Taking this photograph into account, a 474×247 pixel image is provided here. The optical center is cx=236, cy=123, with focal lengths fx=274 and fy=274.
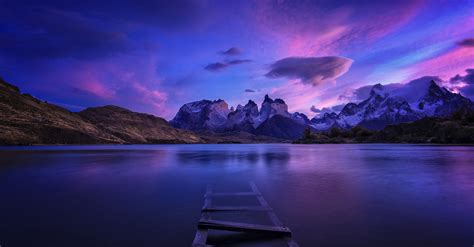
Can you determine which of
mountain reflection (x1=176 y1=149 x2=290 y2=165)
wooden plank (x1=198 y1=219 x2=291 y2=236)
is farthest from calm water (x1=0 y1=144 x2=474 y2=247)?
mountain reflection (x1=176 y1=149 x2=290 y2=165)

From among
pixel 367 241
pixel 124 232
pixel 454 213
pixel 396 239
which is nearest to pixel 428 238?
pixel 396 239

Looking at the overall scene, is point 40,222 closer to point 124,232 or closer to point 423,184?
point 124,232

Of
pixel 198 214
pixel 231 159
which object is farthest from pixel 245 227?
pixel 231 159

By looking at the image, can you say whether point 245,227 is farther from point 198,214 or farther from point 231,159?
point 231,159

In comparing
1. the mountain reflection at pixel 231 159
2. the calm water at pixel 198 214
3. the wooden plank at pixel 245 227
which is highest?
the wooden plank at pixel 245 227

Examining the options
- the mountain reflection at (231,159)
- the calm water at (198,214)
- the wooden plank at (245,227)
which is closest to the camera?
the wooden plank at (245,227)

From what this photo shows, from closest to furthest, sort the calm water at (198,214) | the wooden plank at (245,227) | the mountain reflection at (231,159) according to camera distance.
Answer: the wooden plank at (245,227) < the calm water at (198,214) < the mountain reflection at (231,159)

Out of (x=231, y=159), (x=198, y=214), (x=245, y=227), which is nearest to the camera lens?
(x=245, y=227)

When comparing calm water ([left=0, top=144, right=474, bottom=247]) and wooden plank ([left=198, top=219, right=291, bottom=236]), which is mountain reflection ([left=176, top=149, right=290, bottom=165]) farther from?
wooden plank ([left=198, top=219, right=291, bottom=236])

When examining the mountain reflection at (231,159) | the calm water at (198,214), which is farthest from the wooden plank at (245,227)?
the mountain reflection at (231,159)

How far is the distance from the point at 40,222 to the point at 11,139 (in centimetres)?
22625

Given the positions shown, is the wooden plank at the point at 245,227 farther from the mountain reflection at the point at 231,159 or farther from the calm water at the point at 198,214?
the mountain reflection at the point at 231,159

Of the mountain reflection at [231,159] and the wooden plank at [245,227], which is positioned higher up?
the wooden plank at [245,227]

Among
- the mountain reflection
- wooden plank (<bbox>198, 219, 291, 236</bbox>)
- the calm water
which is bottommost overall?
the mountain reflection
